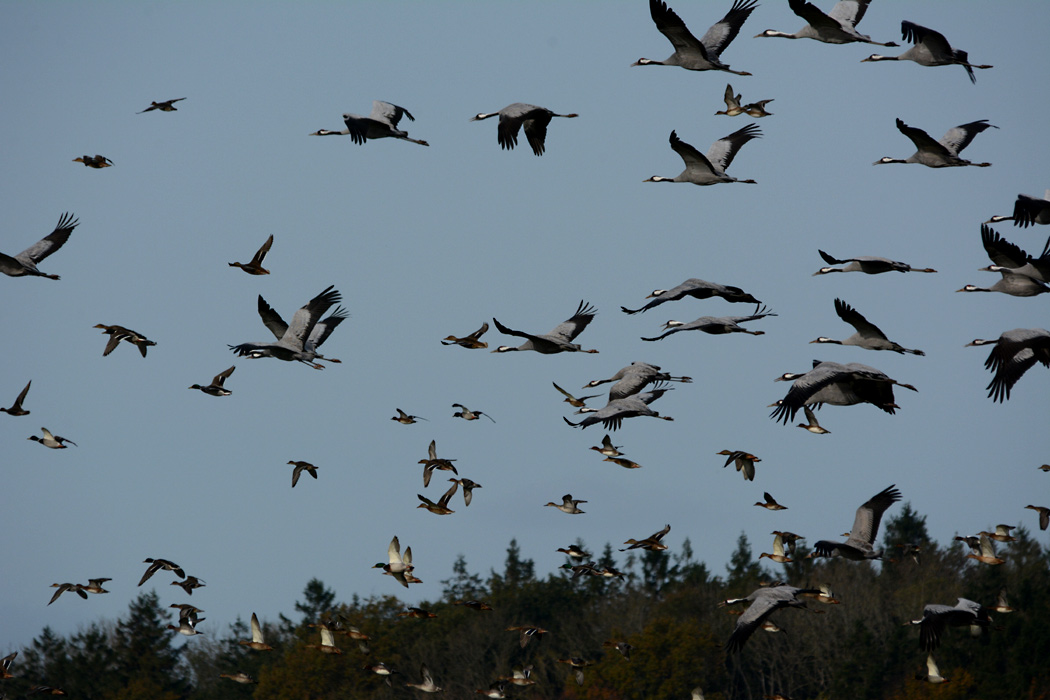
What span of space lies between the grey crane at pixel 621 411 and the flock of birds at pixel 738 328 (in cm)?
3

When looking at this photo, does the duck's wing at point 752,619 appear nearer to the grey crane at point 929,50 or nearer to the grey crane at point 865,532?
the grey crane at point 865,532

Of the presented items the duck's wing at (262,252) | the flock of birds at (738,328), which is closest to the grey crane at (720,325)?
the flock of birds at (738,328)

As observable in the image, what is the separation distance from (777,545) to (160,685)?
49.7m

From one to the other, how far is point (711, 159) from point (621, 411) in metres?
6.16

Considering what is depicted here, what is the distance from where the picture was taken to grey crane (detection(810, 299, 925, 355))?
2511cm

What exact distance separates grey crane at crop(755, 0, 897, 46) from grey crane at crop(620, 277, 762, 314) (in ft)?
18.1

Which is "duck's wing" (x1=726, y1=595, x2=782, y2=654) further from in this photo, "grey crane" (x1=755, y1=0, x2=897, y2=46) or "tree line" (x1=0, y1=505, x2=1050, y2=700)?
"tree line" (x1=0, y1=505, x2=1050, y2=700)

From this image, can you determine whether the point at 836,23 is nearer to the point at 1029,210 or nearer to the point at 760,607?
the point at 1029,210

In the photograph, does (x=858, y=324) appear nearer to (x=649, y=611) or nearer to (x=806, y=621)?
(x=806, y=621)

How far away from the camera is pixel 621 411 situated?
25.8 m

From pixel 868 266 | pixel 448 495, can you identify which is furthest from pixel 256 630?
pixel 868 266

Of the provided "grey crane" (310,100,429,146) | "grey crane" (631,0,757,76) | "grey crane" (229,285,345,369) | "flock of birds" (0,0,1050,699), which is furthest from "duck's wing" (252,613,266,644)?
"grey crane" (631,0,757,76)

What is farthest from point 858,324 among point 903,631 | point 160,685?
point 160,685

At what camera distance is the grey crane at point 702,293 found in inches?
980
